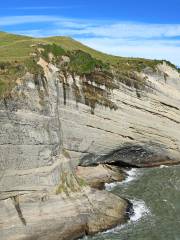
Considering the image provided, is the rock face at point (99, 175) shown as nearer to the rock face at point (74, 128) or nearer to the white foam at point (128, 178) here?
the white foam at point (128, 178)

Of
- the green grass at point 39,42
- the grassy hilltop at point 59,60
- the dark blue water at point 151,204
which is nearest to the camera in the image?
the dark blue water at point 151,204

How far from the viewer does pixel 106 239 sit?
36500mm

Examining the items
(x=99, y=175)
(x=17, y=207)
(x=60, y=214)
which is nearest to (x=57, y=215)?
(x=60, y=214)

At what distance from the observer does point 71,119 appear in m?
45.7

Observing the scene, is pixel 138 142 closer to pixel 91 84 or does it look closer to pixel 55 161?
pixel 91 84

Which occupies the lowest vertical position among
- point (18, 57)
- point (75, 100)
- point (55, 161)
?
point (55, 161)

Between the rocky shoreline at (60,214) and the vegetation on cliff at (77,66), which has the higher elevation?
the vegetation on cliff at (77,66)

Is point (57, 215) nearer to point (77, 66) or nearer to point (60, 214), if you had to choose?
point (60, 214)

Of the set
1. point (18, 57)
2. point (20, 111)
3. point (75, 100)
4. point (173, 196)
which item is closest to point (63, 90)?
point (75, 100)

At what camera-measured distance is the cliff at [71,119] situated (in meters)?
35.9

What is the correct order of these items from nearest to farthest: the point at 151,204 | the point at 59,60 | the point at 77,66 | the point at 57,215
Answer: the point at 57,215 < the point at 151,204 < the point at 59,60 < the point at 77,66

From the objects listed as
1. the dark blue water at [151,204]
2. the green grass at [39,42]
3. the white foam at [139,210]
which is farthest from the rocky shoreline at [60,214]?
the green grass at [39,42]

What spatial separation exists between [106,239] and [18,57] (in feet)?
47.7

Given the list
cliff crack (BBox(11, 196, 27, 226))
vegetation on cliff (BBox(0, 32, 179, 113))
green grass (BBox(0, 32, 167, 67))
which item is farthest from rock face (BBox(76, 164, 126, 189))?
cliff crack (BBox(11, 196, 27, 226))
